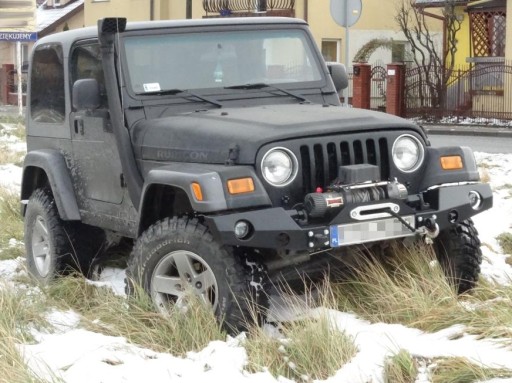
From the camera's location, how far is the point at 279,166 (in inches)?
235

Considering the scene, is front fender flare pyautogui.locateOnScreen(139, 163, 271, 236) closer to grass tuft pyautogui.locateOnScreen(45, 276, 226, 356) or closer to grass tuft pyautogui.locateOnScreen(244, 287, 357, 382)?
grass tuft pyautogui.locateOnScreen(45, 276, 226, 356)

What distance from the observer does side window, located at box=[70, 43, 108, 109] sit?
713 centimetres

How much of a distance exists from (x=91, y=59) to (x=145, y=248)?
170 cm

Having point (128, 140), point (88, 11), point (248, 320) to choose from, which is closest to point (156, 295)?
point (248, 320)

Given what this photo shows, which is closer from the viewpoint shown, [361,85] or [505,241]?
[505,241]

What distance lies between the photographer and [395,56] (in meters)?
35.4

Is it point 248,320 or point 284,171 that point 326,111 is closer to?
point 284,171

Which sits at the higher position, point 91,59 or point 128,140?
point 91,59

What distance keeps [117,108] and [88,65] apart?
671 millimetres

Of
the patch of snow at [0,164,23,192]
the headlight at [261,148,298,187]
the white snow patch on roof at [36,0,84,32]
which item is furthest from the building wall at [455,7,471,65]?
the headlight at [261,148,298,187]

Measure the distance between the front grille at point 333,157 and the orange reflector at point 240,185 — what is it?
36cm

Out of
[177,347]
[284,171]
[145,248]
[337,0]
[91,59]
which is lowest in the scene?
[177,347]

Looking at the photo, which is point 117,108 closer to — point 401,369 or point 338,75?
point 338,75

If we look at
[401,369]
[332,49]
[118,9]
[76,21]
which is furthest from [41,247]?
[76,21]
